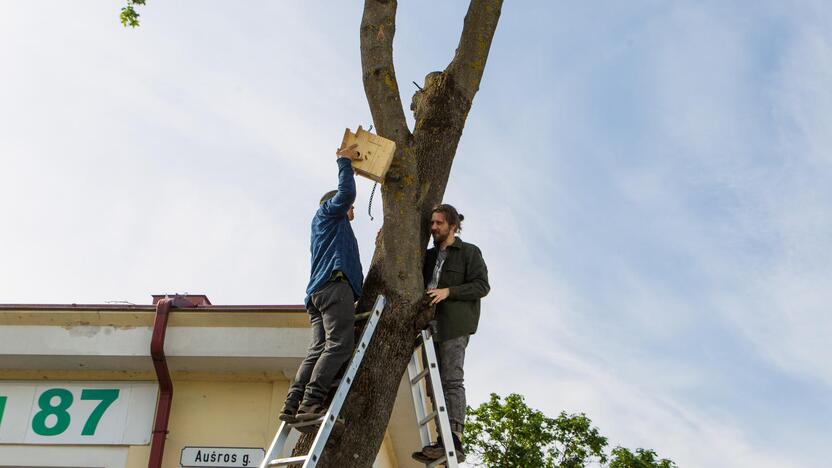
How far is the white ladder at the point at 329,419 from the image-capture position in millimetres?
4141

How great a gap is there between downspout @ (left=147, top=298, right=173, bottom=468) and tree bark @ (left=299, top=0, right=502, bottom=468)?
120 inches

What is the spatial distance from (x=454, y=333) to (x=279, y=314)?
2.38 m

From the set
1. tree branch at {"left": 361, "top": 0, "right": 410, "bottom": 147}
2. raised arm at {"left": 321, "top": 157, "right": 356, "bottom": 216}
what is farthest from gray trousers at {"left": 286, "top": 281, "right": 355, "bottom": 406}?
tree branch at {"left": 361, "top": 0, "right": 410, "bottom": 147}

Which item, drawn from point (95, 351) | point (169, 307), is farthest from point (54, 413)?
point (169, 307)

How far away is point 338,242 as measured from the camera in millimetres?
4984

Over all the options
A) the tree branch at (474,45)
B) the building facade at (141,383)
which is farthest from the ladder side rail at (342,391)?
the building facade at (141,383)

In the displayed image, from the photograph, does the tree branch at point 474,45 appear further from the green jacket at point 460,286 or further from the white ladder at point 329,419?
the white ladder at point 329,419

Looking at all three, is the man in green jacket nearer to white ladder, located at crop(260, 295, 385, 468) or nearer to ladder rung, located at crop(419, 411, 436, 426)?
ladder rung, located at crop(419, 411, 436, 426)

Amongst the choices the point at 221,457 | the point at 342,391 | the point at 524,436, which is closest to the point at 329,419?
the point at 342,391

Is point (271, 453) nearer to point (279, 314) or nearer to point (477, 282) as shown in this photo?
point (477, 282)

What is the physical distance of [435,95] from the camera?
5.58m

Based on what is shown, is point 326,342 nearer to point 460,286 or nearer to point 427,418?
point 427,418

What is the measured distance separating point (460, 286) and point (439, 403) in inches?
31.6

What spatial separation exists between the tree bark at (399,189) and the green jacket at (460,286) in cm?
38
